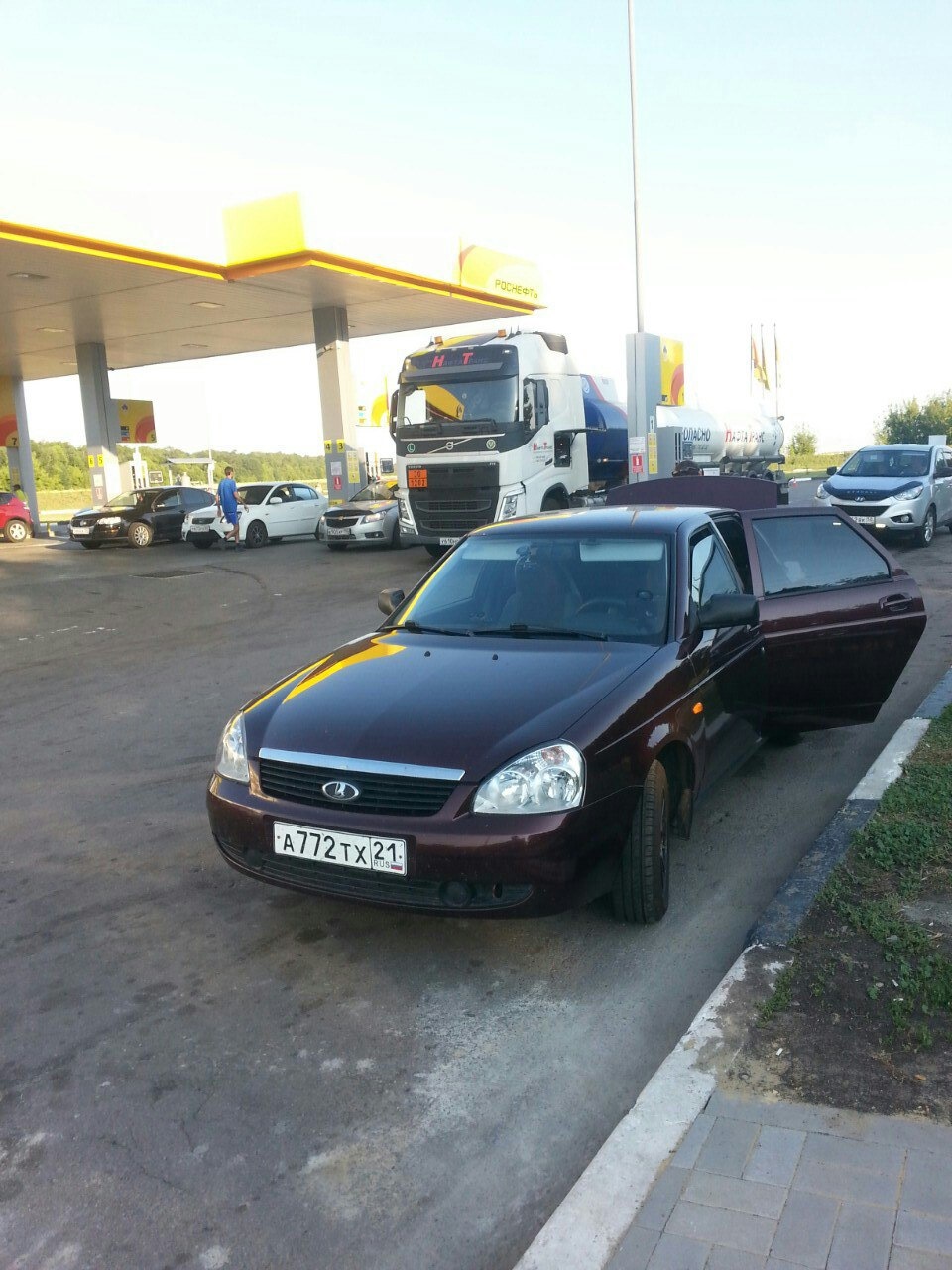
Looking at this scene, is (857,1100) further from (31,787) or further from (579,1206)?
(31,787)

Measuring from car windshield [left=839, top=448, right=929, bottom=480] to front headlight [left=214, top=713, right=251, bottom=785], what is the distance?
1647 centimetres

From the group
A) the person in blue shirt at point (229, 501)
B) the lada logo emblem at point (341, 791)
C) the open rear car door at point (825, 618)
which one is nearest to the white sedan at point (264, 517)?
the person in blue shirt at point (229, 501)

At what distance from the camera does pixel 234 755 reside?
162 inches

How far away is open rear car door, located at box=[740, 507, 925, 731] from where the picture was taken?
5.73 meters

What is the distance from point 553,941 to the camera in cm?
411

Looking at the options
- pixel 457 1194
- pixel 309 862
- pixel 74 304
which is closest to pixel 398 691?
pixel 309 862

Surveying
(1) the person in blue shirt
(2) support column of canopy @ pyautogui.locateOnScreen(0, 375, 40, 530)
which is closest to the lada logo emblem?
(1) the person in blue shirt

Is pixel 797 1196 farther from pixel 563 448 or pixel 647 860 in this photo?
pixel 563 448

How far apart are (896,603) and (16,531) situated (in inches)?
1063

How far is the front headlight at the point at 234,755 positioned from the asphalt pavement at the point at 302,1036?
0.68 metres

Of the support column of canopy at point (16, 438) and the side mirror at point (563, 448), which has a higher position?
the support column of canopy at point (16, 438)

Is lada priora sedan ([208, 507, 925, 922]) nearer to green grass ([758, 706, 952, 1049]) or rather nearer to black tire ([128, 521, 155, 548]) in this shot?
green grass ([758, 706, 952, 1049])

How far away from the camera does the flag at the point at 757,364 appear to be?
179 ft

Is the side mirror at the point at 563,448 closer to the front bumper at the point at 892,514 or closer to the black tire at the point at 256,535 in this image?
the front bumper at the point at 892,514
